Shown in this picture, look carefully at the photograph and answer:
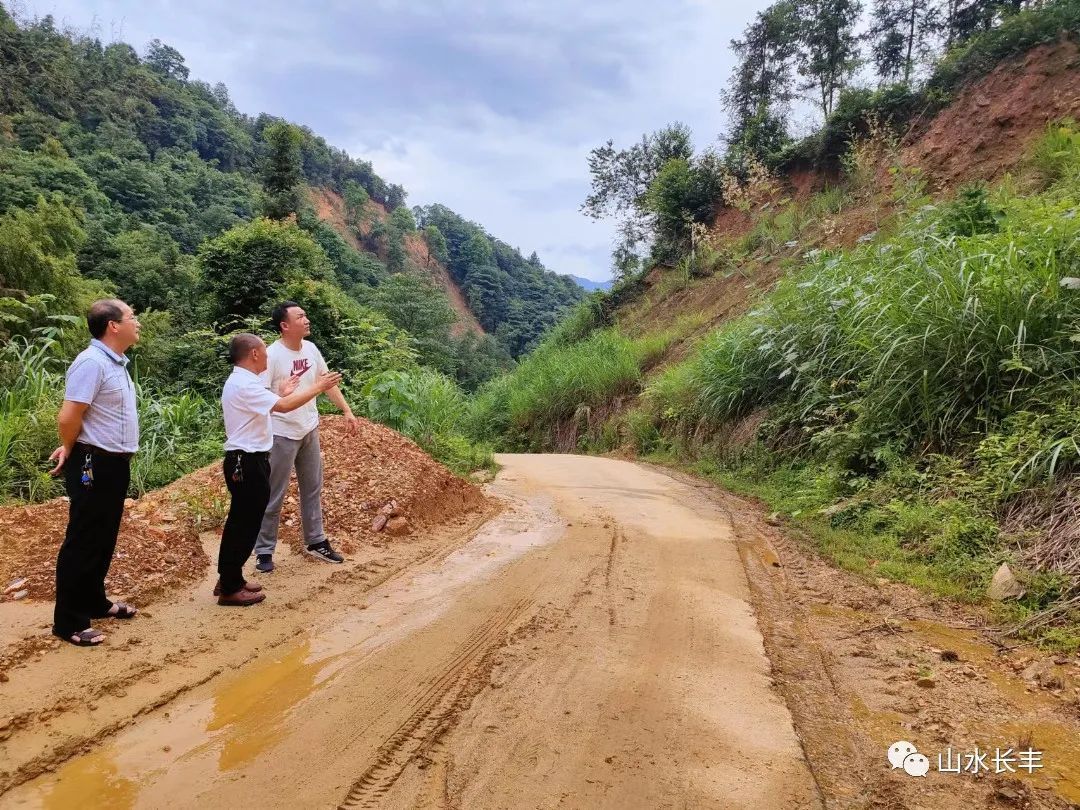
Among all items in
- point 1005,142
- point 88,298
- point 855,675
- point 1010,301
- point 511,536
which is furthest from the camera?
point 88,298

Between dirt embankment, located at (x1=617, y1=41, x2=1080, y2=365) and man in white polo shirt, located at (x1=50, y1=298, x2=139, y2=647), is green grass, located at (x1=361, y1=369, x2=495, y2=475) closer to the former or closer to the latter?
man in white polo shirt, located at (x1=50, y1=298, x2=139, y2=647)

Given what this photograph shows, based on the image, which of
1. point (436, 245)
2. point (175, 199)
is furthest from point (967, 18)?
point (436, 245)

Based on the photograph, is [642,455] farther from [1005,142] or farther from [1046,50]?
[1046,50]

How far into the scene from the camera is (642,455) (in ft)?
38.8

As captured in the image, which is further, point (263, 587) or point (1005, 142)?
point (1005, 142)

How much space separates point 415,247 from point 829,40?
67966 mm

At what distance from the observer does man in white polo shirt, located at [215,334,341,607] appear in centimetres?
336

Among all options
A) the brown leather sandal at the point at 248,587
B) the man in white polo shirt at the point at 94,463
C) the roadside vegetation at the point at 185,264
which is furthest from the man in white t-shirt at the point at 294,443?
the roadside vegetation at the point at 185,264

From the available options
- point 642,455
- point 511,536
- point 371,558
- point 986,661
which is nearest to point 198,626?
point 371,558

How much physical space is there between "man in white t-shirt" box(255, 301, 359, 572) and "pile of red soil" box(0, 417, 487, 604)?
33 centimetres

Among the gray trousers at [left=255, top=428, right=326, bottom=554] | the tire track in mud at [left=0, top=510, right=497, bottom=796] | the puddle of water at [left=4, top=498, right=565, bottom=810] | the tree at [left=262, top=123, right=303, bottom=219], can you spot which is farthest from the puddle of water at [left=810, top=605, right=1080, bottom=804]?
the tree at [left=262, top=123, right=303, bottom=219]

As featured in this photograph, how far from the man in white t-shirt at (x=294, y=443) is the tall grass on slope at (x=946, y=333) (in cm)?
452

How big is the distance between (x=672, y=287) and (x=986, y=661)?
1779 cm

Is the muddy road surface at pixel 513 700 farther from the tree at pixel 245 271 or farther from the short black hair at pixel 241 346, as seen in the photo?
the tree at pixel 245 271
